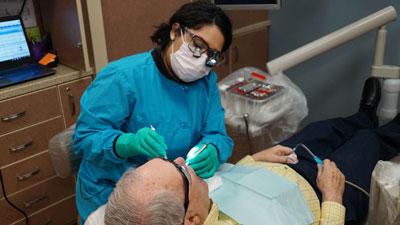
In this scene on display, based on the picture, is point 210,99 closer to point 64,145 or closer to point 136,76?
point 136,76

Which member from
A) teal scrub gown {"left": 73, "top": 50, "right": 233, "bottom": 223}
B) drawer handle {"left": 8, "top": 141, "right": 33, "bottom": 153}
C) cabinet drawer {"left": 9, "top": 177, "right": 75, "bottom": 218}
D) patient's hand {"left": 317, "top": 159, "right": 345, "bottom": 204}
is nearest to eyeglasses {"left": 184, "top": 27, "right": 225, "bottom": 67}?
teal scrub gown {"left": 73, "top": 50, "right": 233, "bottom": 223}

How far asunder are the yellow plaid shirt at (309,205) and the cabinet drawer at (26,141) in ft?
3.26

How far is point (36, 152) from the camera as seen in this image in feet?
6.53

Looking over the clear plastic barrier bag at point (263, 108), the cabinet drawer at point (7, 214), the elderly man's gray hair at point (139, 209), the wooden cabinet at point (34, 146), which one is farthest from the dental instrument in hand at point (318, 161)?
the cabinet drawer at point (7, 214)

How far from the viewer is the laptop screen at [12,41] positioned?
6.55ft

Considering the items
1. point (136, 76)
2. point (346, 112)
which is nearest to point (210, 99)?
point (136, 76)

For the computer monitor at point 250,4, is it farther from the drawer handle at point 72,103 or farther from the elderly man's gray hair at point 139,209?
the elderly man's gray hair at point 139,209

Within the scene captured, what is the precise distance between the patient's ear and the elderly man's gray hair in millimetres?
58

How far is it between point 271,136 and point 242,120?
247 millimetres

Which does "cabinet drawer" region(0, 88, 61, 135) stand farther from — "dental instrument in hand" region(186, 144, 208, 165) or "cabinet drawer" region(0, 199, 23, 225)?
"dental instrument in hand" region(186, 144, 208, 165)

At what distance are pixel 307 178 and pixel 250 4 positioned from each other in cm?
100

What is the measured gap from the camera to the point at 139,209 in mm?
946

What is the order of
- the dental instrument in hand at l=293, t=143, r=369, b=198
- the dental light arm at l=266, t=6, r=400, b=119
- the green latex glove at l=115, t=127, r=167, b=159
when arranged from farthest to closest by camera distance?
the dental light arm at l=266, t=6, r=400, b=119, the dental instrument in hand at l=293, t=143, r=369, b=198, the green latex glove at l=115, t=127, r=167, b=159

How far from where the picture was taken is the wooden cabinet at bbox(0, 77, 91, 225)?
6.12ft
